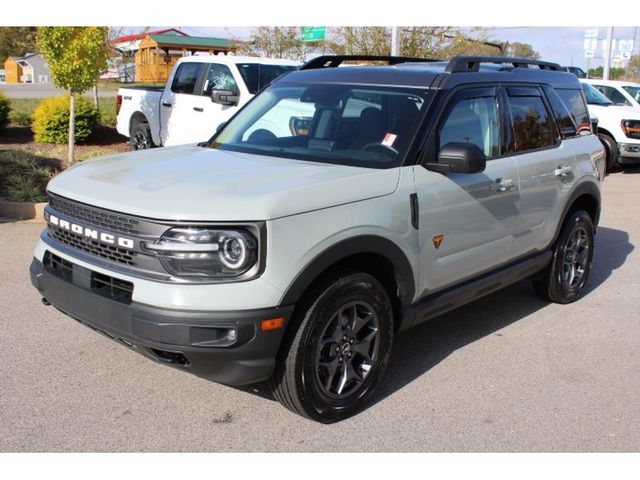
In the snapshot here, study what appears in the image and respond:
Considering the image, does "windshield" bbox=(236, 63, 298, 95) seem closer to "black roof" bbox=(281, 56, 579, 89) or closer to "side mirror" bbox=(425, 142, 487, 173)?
"black roof" bbox=(281, 56, 579, 89)

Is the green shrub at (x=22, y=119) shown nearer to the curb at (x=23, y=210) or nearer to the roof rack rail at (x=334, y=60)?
the curb at (x=23, y=210)

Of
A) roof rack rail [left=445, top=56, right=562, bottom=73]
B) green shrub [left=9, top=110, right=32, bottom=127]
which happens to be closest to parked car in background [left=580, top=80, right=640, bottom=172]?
roof rack rail [left=445, top=56, right=562, bottom=73]

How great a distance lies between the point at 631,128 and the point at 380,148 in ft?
39.2

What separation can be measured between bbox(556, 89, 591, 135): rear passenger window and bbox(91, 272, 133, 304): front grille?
13.1ft

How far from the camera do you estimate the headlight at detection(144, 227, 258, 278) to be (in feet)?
10.4

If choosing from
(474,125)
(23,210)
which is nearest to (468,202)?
(474,125)

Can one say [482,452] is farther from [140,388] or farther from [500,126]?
[500,126]

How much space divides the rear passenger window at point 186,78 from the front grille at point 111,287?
7.66m

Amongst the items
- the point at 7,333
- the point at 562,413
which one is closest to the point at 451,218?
the point at 562,413

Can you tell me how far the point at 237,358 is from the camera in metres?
3.23

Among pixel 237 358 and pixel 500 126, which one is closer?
pixel 237 358

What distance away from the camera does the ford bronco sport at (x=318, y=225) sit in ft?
10.5

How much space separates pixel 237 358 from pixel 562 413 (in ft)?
6.47

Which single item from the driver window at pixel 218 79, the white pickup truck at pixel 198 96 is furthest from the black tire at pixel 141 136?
the driver window at pixel 218 79
